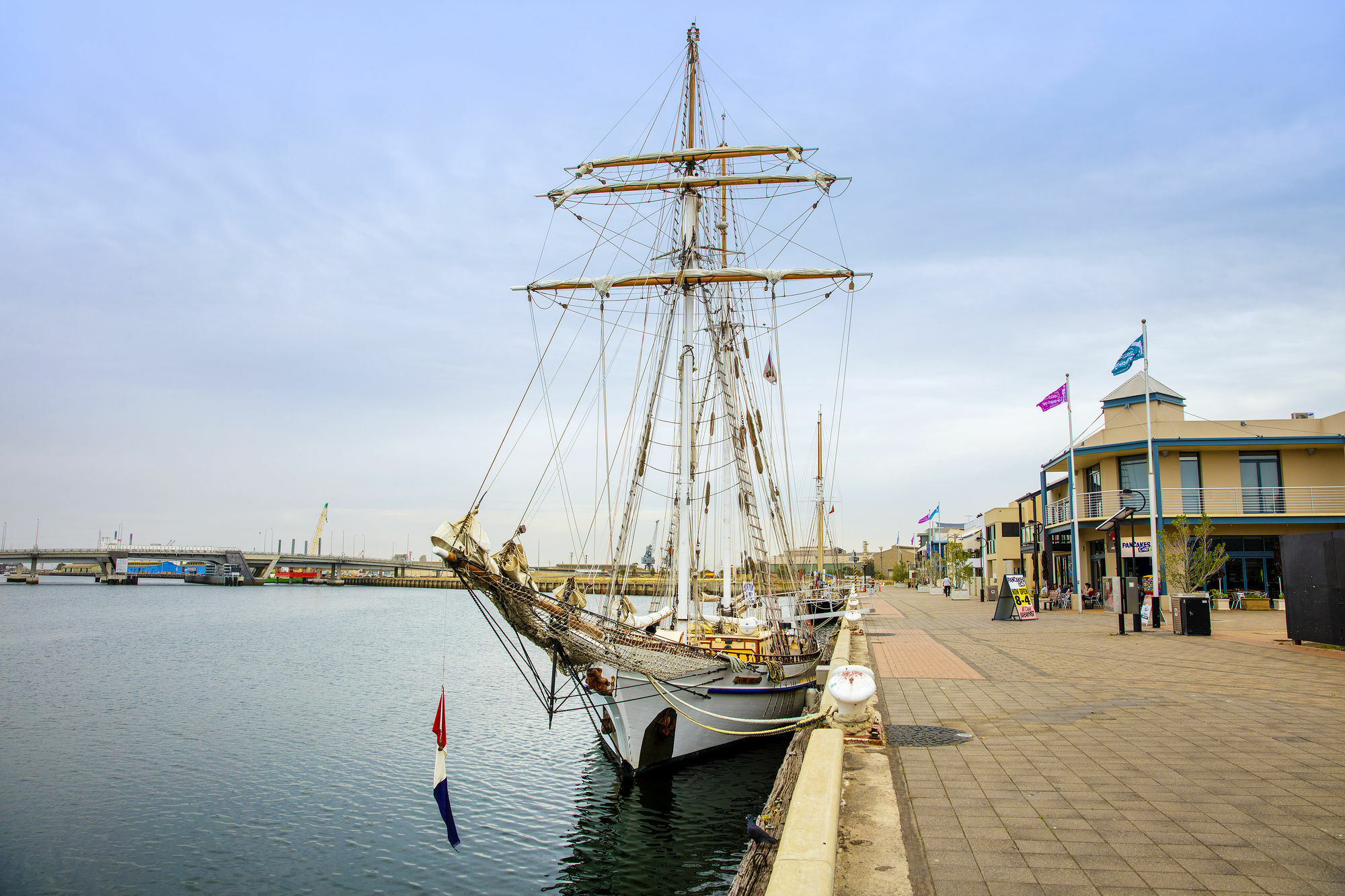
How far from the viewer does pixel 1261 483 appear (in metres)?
35.4

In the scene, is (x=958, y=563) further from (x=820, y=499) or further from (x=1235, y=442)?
(x=1235, y=442)

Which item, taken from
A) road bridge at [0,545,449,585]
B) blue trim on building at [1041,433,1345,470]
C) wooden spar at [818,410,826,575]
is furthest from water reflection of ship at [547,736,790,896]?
road bridge at [0,545,449,585]

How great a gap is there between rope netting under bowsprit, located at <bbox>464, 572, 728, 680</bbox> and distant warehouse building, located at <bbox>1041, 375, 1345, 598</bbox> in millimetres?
28107

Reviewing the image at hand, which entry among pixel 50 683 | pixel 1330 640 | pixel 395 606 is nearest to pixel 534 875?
pixel 1330 640

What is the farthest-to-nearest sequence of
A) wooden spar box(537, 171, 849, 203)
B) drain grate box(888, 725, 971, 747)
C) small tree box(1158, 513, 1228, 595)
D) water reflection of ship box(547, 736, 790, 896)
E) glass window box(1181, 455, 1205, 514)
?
glass window box(1181, 455, 1205, 514), small tree box(1158, 513, 1228, 595), wooden spar box(537, 171, 849, 203), water reflection of ship box(547, 736, 790, 896), drain grate box(888, 725, 971, 747)

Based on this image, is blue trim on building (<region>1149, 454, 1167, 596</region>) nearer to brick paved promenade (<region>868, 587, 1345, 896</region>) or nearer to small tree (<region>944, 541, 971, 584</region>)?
brick paved promenade (<region>868, 587, 1345, 896</region>)

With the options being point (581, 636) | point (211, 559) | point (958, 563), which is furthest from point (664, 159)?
point (211, 559)

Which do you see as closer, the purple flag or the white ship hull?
the white ship hull

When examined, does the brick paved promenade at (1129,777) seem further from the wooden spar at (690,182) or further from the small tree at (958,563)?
the small tree at (958,563)

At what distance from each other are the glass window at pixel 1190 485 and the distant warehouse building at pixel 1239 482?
33 mm

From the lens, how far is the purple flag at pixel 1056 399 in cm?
3475

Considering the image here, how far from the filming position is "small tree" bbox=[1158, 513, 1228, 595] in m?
29.6

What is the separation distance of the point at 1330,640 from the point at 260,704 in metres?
27.5

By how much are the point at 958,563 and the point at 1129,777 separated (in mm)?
70164
